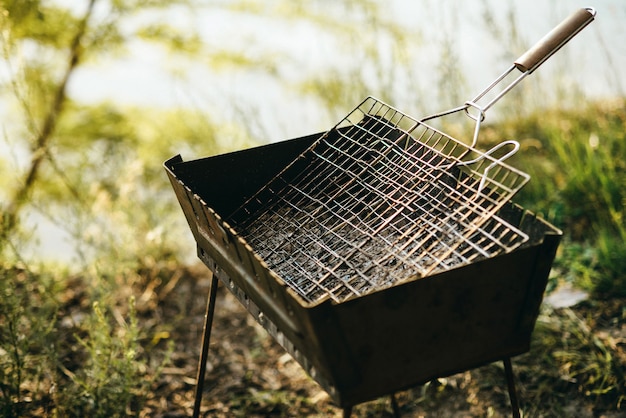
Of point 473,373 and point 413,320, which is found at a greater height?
point 413,320

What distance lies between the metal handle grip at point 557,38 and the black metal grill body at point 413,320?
41cm

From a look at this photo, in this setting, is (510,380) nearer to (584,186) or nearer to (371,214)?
(371,214)

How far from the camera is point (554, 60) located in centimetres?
418

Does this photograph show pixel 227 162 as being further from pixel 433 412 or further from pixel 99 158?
pixel 99 158

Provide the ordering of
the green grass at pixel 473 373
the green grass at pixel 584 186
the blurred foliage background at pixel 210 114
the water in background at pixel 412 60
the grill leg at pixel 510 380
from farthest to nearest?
the water in background at pixel 412 60, the blurred foliage background at pixel 210 114, the green grass at pixel 584 186, the green grass at pixel 473 373, the grill leg at pixel 510 380

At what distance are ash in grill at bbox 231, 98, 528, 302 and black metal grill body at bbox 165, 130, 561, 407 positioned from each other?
5 centimetres

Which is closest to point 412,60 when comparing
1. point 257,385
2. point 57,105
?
point 257,385

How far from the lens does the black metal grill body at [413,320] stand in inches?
52.4

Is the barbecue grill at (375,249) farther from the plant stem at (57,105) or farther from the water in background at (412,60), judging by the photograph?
the plant stem at (57,105)

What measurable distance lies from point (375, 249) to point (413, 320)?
0.32 metres

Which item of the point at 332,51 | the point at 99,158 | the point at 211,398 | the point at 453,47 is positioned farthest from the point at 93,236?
the point at 453,47

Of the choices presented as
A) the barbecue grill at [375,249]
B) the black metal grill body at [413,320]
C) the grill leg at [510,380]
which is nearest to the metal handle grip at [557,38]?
the barbecue grill at [375,249]

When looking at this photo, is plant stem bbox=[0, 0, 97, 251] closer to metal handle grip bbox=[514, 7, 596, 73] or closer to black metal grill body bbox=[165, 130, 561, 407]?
black metal grill body bbox=[165, 130, 561, 407]

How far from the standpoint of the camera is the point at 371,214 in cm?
180
